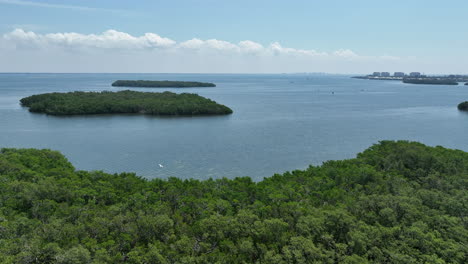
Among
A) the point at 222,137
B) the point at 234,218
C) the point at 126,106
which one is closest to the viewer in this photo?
the point at 234,218

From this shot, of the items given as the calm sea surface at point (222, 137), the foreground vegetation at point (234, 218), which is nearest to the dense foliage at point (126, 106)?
the calm sea surface at point (222, 137)

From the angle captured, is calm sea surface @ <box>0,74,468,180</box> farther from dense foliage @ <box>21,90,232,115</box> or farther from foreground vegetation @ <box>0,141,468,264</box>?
foreground vegetation @ <box>0,141,468,264</box>

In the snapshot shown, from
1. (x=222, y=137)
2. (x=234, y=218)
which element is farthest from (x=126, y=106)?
(x=234, y=218)

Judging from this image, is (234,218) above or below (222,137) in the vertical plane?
below

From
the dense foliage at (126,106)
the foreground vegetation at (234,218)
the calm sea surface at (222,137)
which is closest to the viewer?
the foreground vegetation at (234,218)

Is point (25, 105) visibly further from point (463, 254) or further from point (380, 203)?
point (463, 254)

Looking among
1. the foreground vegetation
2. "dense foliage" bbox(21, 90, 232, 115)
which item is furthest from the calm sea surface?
the foreground vegetation

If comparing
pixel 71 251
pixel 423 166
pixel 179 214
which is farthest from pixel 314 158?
pixel 71 251

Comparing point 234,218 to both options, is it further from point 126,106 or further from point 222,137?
point 126,106

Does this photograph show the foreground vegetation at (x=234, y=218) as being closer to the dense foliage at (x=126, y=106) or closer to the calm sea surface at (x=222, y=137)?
the calm sea surface at (x=222, y=137)
